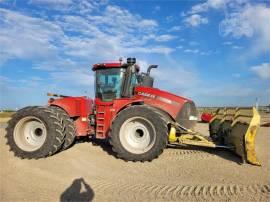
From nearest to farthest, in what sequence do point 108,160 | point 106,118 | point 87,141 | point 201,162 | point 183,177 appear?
point 183,177, point 201,162, point 108,160, point 106,118, point 87,141

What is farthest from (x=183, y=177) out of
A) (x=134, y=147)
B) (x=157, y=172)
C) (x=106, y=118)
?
(x=106, y=118)

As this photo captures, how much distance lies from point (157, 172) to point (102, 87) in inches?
145

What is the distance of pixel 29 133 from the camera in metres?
9.47

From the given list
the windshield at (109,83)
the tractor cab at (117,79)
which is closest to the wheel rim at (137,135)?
the tractor cab at (117,79)

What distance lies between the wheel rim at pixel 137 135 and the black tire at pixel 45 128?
173cm

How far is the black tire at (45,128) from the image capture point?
8797mm

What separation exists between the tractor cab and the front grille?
1.54 m

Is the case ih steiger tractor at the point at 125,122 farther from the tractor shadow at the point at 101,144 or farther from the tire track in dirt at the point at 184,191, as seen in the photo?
the tire track in dirt at the point at 184,191

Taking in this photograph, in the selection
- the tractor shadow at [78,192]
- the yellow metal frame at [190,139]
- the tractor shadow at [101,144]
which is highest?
the yellow metal frame at [190,139]

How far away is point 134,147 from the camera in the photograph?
29.1 ft

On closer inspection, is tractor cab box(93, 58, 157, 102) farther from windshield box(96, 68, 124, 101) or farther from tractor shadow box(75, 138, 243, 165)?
tractor shadow box(75, 138, 243, 165)

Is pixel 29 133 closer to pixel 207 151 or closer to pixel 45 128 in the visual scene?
pixel 45 128

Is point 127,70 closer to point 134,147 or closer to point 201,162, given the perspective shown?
point 134,147

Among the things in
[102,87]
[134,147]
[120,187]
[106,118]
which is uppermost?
[102,87]
